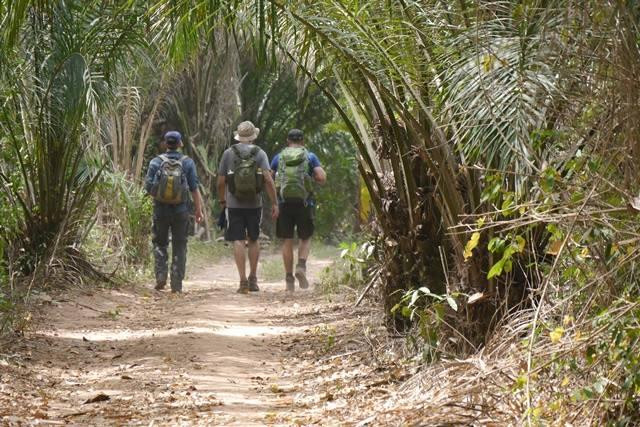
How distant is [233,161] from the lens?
1274 cm

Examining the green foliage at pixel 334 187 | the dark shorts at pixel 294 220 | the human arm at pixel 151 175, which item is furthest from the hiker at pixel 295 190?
the green foliage at pixel 334 187

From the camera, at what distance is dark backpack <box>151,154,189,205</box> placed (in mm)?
12797

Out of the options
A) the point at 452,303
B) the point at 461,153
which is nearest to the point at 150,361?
the point at 452,303

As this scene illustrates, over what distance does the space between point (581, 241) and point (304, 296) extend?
7.94 m

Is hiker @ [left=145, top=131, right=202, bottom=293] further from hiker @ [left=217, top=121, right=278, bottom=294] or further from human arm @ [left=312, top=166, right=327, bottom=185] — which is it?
human arm @ [left=312, top=166, right=327, bottom=185]

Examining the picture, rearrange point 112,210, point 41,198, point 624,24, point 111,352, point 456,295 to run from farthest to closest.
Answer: point 112,210 → point 41,198 → point 111,352 → point 456,295 → point 624,24

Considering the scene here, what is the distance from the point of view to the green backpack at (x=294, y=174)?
12.9 metres

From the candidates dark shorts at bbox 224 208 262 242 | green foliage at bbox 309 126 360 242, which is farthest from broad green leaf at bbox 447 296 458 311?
green foliage at bbox 309 126 360 242

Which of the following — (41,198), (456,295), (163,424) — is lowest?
(163,424)

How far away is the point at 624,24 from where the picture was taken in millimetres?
4457

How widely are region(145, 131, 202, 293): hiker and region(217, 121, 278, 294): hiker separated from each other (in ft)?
1.35

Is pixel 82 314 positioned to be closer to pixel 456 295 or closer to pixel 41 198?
pixel 41 198

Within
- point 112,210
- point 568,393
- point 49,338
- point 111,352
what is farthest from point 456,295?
point 112,210

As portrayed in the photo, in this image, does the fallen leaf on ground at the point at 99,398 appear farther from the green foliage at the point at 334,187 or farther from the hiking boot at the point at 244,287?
the green foliage at the point at 334,187
